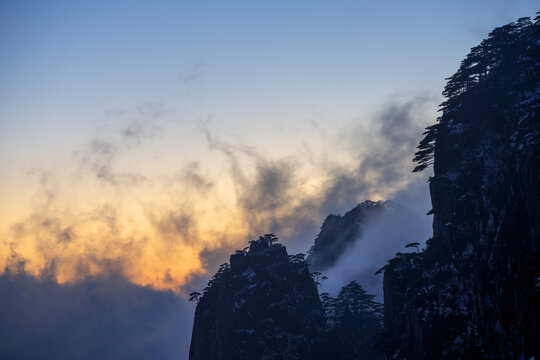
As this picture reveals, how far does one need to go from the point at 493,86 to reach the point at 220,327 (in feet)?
314

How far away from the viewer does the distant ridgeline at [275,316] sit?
11556cm

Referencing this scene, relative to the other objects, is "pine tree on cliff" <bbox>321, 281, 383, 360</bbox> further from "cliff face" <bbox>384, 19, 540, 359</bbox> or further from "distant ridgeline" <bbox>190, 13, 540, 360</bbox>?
"cliff face" <bbox>384, 19, 540, 359</bbox>

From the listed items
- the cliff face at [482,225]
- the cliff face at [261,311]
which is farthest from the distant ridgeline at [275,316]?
the cliff face at [482,225]

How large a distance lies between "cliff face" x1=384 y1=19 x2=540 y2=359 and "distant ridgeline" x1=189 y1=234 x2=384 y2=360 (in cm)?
3660

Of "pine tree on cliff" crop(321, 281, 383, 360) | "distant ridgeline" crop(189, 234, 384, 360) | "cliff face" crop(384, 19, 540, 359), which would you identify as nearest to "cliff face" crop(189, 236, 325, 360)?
"distant ridgeline" crop(189, 234, 384, 360)

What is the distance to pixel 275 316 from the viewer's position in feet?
395

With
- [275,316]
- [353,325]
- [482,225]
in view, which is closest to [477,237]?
[482,225]

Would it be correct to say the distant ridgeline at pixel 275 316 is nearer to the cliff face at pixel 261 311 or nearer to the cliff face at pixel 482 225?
the cliff face at pixel 261 311

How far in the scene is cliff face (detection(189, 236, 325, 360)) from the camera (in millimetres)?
115625

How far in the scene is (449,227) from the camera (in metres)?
74.7

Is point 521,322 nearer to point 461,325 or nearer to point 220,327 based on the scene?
point 461,325

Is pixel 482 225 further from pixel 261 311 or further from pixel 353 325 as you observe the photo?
pixel 261 311

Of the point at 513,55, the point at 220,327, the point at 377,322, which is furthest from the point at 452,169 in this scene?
the point at 220,327

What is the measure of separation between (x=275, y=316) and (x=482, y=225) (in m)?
70.7
